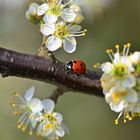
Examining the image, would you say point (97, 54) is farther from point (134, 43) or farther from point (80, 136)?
point (80, 136)

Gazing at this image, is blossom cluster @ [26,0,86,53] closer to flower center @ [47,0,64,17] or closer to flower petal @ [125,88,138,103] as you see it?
flower center @ [47,0,64,17]

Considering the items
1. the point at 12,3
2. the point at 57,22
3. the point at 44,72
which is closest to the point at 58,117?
the point at 44,72

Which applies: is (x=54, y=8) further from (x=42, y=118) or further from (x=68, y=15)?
(x=42, y=118)

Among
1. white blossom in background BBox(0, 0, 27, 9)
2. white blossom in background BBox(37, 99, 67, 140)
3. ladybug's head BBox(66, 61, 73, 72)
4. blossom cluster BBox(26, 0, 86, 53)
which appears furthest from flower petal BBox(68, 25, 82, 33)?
white blossom in background BBox(0, 0, 27, 9)

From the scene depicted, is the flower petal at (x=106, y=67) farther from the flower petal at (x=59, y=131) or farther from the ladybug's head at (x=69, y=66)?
the flower petal at (x=59, y=131)

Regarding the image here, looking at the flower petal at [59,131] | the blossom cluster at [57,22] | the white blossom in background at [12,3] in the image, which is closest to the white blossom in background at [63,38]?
the blossom cluster at [57,22]

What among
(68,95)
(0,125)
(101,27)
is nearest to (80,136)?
(68,95)
